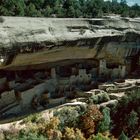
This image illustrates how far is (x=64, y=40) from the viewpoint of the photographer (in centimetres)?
1426

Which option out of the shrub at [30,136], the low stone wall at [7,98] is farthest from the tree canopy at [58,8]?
the shrub at [30,136]

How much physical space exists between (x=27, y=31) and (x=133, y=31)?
15.5 ft

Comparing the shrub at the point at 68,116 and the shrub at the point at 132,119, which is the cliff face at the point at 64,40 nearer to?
the shrub at the point at 68,116

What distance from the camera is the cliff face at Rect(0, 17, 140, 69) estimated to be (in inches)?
516

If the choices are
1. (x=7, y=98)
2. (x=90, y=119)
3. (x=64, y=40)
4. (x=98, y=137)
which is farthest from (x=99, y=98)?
(x=7, y=98)

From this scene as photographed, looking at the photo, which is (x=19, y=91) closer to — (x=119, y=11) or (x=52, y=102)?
(x=52, y=102)

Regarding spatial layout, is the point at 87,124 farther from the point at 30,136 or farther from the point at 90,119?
the point at 30,136

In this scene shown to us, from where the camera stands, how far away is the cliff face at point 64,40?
13117 mm

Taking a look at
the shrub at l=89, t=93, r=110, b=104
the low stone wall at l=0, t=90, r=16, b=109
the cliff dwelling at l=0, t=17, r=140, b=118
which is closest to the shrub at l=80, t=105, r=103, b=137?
the shrub at l=89, t=93, r=110, b=104

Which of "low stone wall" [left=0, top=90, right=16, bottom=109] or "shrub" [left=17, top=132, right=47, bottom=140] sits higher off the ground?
"low stone wall" [left=0, top=90, right=16, bottom=109]

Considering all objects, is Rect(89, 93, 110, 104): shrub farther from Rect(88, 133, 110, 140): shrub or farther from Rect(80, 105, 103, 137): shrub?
Rect(88, 133, 110, 140): shrub

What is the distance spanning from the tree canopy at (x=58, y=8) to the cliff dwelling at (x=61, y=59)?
6934mm

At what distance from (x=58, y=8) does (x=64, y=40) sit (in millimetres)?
12752

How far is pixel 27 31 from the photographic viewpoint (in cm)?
1325
